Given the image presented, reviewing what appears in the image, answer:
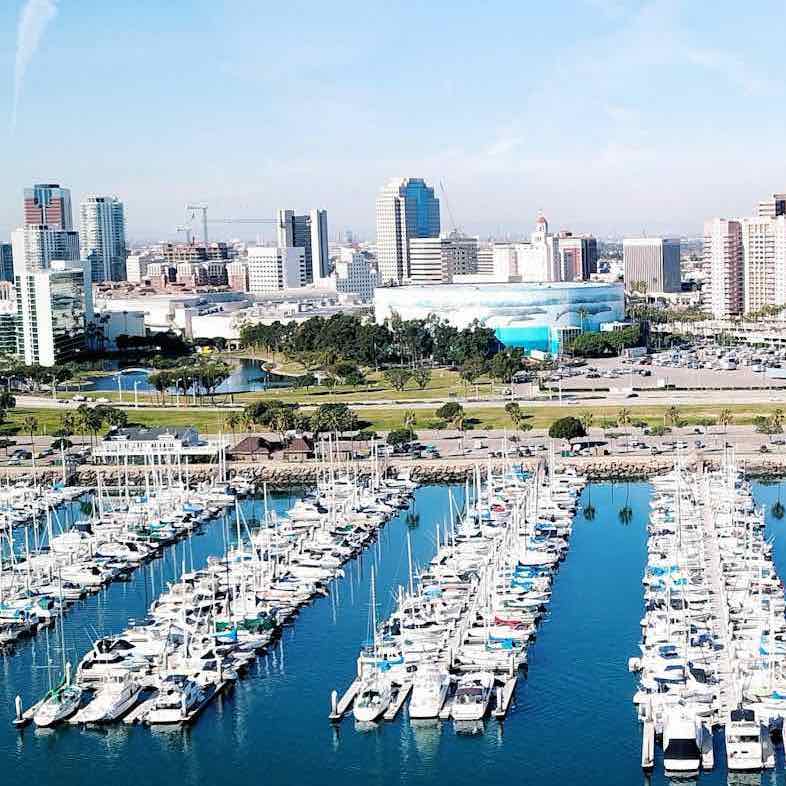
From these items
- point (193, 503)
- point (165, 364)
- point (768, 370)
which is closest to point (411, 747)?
point (193, 503)

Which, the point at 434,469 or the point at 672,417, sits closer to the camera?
the point at 434,469

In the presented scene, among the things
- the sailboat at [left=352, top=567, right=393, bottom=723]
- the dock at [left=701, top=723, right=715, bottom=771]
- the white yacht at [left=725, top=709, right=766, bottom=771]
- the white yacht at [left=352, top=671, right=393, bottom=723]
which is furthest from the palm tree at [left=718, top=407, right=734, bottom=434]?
the white yacht at [left=725, top=709, right=766, bottom=771]

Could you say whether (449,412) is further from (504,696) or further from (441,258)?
(441,258)

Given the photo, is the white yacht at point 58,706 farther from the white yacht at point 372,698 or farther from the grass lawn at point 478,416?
the grass lawn at point 478,416

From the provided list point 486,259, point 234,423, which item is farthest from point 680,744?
point 486,259

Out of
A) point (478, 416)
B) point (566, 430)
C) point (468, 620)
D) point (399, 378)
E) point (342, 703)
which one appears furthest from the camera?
point (399, 378)

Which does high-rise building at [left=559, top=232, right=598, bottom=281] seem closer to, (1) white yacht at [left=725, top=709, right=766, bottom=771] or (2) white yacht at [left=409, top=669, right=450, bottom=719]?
(2) white yacht at [left=409, top=669, right=450, bottom=719]

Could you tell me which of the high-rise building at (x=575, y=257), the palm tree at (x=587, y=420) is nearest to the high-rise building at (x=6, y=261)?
the high-rise building at (x=575, y=257)
